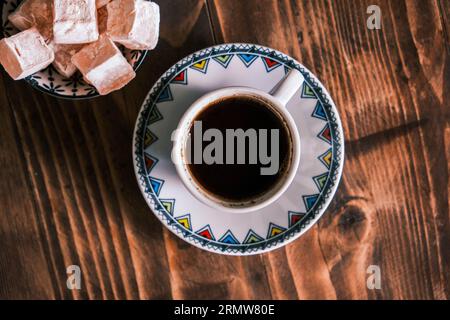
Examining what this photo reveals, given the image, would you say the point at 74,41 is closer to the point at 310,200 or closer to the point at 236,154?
the point at 236,154

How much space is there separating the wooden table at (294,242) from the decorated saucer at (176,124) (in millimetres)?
83

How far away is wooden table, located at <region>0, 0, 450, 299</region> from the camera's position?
3.04 feet

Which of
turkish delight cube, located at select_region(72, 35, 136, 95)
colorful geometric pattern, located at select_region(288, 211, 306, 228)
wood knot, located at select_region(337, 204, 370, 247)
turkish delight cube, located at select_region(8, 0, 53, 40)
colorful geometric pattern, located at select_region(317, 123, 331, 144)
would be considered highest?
turkish delight cube, located at select_region(8, 0, 53, 40)

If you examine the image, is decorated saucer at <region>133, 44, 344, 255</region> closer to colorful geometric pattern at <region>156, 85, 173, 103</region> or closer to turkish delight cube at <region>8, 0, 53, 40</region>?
colorful geometric pattern at <region>156, 85, 173, 103</region>

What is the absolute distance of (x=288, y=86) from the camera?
79cm

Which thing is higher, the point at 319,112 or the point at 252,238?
the point at 319,112

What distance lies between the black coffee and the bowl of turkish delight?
0.16 m

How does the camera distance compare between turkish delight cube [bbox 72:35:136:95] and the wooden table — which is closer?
turkish delight cube [bbox 72:35:136:95]

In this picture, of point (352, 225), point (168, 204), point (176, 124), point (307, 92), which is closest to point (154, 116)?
point (176, 124)

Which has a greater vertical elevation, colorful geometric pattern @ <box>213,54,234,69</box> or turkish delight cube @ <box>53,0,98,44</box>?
turkish delight cube @ <box>53,0,98,44</box>

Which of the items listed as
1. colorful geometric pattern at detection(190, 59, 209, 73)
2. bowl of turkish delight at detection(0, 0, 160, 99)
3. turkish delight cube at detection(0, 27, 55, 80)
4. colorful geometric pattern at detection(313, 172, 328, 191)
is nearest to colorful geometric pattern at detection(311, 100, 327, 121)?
colorful geometric pattern at detection(313, 172, 328, 191)

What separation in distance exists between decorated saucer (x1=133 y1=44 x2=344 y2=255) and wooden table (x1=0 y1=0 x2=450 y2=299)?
0.08m

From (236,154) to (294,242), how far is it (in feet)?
0.73

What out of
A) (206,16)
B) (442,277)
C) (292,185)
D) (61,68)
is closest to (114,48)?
(61,68)
